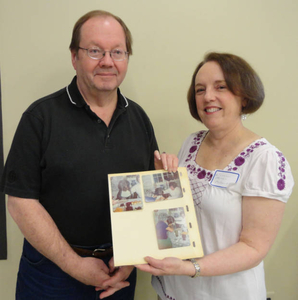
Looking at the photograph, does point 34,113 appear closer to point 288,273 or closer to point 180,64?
point 180,64

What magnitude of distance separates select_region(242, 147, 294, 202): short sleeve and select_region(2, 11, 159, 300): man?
21.8 inches

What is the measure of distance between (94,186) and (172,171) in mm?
381

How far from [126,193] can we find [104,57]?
0.61 m

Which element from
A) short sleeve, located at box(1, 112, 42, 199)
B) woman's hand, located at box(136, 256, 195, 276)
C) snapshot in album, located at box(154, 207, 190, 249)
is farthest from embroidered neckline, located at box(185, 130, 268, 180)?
short sleeve, located at box(1, 112, 42, 199)

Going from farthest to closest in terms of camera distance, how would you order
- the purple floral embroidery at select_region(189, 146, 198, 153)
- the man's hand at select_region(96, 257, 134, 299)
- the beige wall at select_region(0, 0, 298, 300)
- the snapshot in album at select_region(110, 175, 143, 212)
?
the beige wall at select_region(0, 0, 298, 300) < the purple floral embroidery at select_region(189, 146, 198, 153) < the man's hand at select_region(96, 257, 134, 299) < the snapshot in album at select_region(110, 175, 143, 212)

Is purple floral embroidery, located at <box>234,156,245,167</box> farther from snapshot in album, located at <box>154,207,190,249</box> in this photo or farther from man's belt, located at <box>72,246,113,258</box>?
man's belt, located at <box>72,246,113,258</box>

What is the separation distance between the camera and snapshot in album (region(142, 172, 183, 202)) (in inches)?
40.8

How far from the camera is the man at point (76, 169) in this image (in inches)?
42.6

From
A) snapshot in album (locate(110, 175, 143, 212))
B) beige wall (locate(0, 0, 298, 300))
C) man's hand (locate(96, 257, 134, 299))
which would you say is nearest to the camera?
snapshot in album (locate(110, 175, 143, 212))

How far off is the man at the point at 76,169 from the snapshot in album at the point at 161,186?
0.21 metres

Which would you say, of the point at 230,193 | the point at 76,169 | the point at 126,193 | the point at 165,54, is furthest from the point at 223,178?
the point at 165,54

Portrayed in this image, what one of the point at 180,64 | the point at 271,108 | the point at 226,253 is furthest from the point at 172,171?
the point at 271,108

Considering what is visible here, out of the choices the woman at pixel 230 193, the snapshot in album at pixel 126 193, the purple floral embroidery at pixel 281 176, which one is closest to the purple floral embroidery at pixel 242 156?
the woman at pixel 230 193

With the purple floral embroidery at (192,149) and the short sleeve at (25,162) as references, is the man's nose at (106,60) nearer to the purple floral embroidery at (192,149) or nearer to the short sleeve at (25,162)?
the short sleeve at (25,162)
